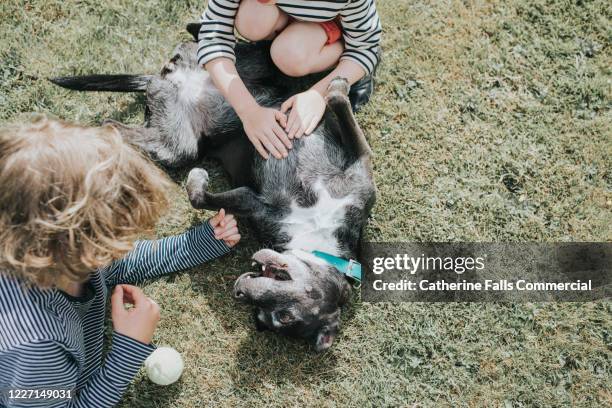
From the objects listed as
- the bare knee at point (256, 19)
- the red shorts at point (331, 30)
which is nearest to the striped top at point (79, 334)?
the bare knee at point (256, 19)

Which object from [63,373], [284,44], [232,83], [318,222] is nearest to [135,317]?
[63,373]

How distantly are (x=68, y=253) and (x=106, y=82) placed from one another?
1.95 meters

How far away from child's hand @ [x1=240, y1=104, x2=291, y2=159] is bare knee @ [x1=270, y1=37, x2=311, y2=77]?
0.39m

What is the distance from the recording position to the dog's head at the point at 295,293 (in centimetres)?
369

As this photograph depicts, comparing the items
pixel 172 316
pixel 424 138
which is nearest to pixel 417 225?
pixel 424 138

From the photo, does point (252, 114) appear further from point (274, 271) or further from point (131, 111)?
point (131, 111)

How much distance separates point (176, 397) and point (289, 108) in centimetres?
224

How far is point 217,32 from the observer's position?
4.11 metres

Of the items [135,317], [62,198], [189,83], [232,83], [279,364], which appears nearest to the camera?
[62,198]

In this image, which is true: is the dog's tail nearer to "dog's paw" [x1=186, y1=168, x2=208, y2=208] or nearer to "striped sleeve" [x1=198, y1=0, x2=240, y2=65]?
"striped sleeve" [x1=198, y1=0, x2=240, y2=65]

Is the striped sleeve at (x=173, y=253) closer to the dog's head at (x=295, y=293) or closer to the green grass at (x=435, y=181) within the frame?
the green grass at (x=435, y=181)

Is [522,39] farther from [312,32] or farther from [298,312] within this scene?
[298,312]

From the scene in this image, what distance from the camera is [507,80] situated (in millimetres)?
4793

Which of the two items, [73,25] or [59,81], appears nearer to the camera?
[59,81]
